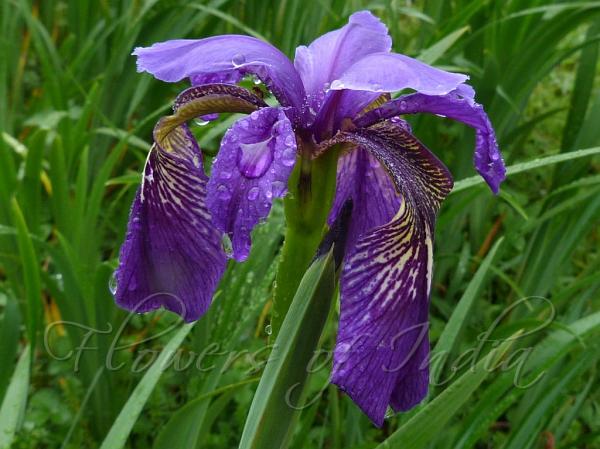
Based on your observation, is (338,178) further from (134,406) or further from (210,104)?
(134,406)

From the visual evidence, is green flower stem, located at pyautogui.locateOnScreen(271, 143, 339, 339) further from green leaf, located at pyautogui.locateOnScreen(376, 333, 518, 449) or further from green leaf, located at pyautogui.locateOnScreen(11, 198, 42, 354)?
green leaf, located at pyautogui.locateOnScreen(11, 198, 42, 354)

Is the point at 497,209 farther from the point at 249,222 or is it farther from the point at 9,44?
the point at 249,222

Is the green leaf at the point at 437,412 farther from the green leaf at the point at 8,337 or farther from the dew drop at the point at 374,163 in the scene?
the green leaf at the point at 8,337

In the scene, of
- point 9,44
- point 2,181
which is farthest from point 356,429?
point 9,44

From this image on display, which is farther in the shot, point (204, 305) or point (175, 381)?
point (175, 381)

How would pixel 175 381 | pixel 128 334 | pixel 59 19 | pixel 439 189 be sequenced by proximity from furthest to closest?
pixel 59 19, pixel 128 334, pixel 175 381, pixel 439 189

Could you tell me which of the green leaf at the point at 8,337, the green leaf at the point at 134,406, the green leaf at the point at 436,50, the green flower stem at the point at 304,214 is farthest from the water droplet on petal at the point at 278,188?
the green leaf at the point at 436,50

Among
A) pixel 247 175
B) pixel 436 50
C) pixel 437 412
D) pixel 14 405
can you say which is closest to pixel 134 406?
pixel 14 405
